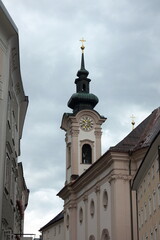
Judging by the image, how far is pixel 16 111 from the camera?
2198cm

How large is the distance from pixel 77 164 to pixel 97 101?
8.36 m

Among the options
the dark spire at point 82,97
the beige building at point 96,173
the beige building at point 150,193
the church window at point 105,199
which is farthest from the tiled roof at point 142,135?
the dark spire at point 82,97

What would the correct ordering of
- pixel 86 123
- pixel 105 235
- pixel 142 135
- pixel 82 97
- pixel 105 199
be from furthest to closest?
pixel 82 97, pixel 86 123, pixel 142 135, pixel 105 199, pixel 105 235

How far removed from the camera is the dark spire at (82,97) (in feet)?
178

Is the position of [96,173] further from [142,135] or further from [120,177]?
[142,135]

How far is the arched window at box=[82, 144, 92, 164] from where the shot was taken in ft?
169

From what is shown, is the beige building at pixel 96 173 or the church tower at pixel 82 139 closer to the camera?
the beige building at pixel 96 173

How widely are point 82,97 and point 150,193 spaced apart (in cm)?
3001

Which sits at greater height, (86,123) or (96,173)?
(86,123)

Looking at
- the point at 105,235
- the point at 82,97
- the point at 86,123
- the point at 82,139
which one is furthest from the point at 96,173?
the point at 82,97

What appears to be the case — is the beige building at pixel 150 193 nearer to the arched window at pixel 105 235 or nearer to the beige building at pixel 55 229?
the arched window at pixel 105 235

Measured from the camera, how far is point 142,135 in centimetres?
3984

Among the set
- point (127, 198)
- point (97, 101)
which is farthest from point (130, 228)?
point (97, 101)

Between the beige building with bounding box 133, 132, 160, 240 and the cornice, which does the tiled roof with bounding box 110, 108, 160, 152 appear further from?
the beige building with bounding box 133, 132, 160, 240
